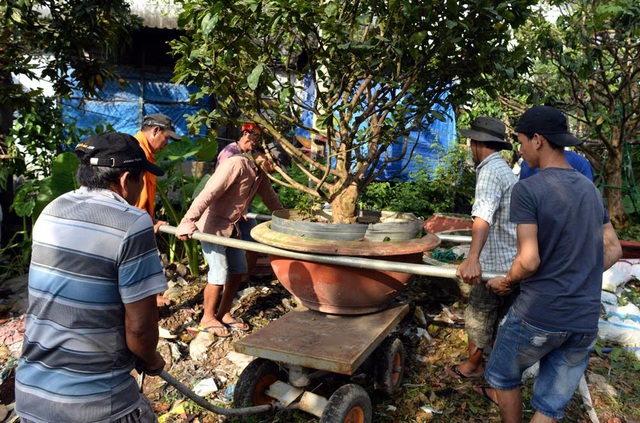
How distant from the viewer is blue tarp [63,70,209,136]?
1082 cm

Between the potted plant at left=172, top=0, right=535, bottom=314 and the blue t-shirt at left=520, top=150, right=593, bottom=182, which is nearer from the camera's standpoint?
the potted plant at left=172, top=0, right=535, bottom=314

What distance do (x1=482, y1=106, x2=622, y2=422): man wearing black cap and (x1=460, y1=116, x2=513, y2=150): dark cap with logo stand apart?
2.65ft

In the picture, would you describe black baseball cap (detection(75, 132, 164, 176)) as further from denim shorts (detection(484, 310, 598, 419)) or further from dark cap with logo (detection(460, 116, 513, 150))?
dark cap with logo (detection(460, 116, 513, 150))

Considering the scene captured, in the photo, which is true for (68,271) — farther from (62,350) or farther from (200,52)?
(200,52)

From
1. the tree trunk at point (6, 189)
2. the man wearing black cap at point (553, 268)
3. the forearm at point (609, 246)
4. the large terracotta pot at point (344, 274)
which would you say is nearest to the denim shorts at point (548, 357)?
the man wearing black cap at point (553, 268)

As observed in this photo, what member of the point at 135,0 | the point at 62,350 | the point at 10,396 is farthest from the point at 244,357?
the point at 135,0

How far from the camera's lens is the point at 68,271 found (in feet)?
5.95

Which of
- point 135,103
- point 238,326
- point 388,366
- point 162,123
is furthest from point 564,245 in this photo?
point 135,103

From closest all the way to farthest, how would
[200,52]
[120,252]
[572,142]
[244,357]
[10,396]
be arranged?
[120,252] → [572,142] → [200,52] → [10,396] → [244,357]

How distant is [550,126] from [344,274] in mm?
1474

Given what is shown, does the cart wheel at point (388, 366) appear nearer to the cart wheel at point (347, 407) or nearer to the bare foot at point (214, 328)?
the cart wheel at point (347, 407)

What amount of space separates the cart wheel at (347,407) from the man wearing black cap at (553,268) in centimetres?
82

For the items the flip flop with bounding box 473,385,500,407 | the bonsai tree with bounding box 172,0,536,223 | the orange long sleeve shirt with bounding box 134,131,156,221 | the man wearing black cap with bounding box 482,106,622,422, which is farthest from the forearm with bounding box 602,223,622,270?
the orange long sleeve shirt with bounding box 134,131,156,221

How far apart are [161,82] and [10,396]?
884 cm
